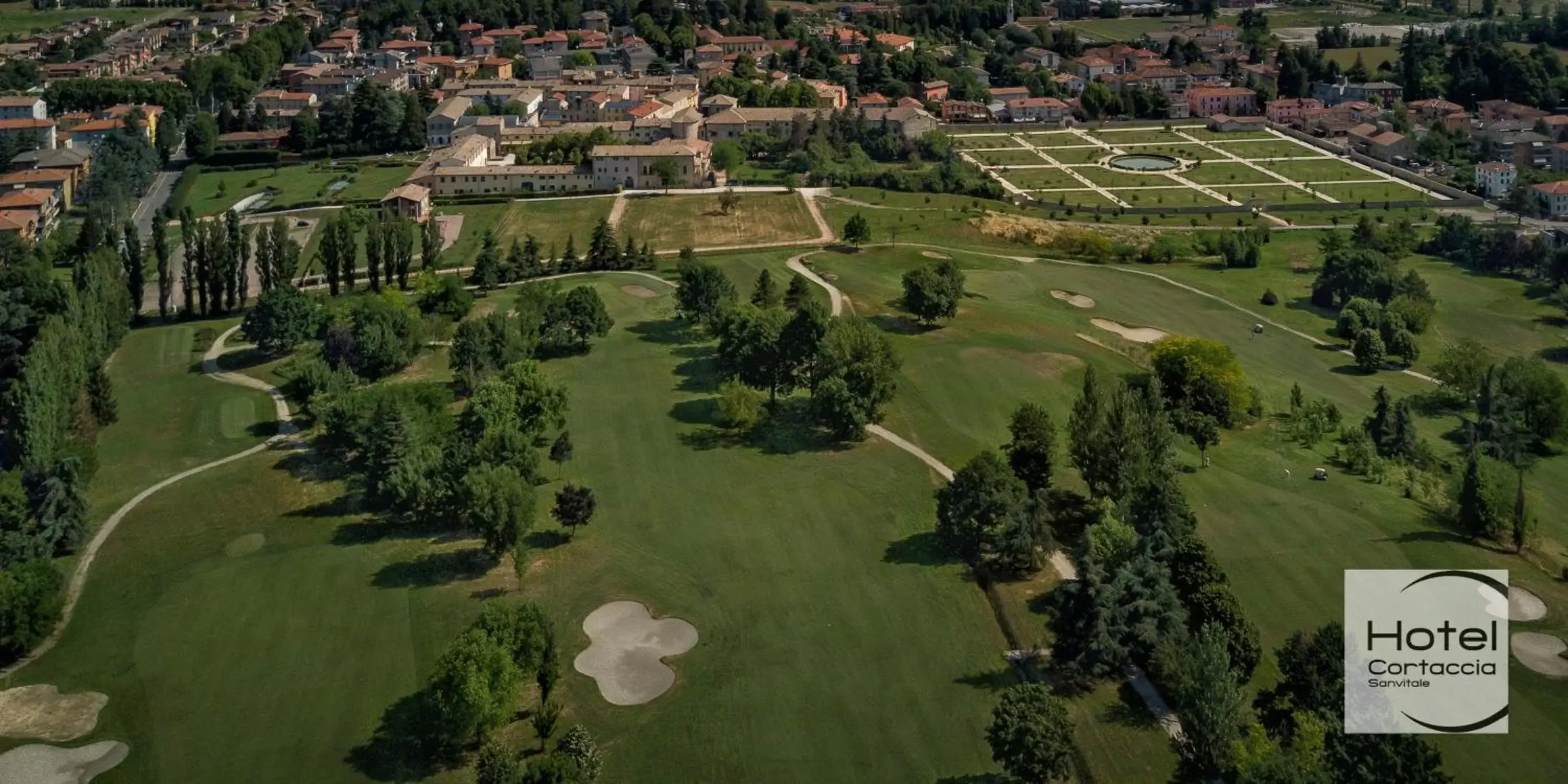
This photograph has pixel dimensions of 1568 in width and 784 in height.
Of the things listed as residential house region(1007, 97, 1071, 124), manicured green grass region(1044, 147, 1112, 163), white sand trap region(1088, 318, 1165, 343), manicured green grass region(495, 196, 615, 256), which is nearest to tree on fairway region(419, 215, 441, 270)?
manicured green grass region(495, 196, 615, 256)

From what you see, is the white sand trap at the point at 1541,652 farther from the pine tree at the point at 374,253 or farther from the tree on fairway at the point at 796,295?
the pine tree at the point at 374,253

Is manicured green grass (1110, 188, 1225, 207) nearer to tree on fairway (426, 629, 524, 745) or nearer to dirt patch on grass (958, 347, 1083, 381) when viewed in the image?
dirt patch on grass (958, 347, 1083, 381)

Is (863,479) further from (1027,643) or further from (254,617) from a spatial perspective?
(254,617)

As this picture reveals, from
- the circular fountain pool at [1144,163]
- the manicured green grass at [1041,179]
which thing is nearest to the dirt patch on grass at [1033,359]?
the manicured green grass at [1041,179]

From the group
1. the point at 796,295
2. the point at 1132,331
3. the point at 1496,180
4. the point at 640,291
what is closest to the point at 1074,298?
the point at 1132,331

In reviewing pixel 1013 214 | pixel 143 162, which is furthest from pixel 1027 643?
pixel 143 162

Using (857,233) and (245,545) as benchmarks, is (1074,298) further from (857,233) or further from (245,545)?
(245,545)

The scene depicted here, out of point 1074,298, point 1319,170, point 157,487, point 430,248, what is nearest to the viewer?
point 157,487

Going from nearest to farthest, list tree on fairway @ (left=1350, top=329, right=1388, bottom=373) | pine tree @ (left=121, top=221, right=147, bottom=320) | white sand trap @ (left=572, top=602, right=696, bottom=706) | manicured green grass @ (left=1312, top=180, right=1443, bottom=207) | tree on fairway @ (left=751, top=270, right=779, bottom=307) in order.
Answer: white sand trap @ (left=572, top=602, right=696, bottom=706) → tree on fairway @ (left=1350, top=329, right=1388, bottom=373) → tree on fairway @ (left=751, top=270, right=779, bottom=307) → pine tree @ (left=121, top=221, right=147, bottom=320) → manicured green grass @ (left=1312, top=180, right=1443, bottom=207)
